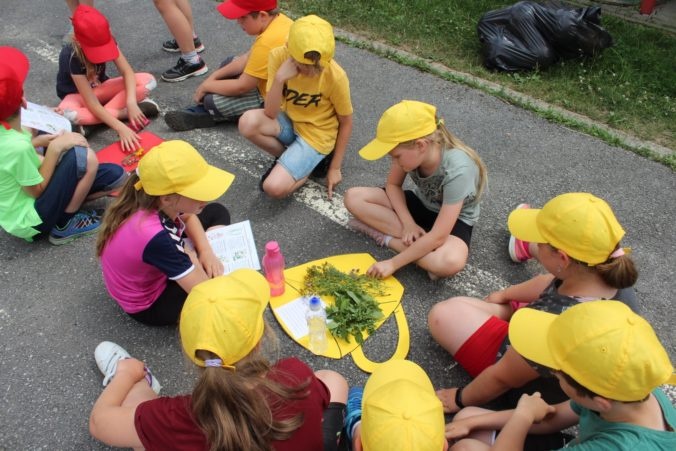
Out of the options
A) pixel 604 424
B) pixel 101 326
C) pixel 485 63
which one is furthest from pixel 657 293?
pixel 101 326

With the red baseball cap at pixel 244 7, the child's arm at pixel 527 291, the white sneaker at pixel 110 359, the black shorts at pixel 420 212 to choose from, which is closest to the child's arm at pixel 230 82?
the red baseball cap at pixel 244 7

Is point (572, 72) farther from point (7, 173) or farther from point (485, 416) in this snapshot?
point (7, 173)

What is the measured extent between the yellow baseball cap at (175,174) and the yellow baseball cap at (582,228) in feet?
4.85

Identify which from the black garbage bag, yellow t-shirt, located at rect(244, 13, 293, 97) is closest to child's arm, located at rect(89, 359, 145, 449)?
yellow t-shirt, located at rect(244, 13, 293, 97)

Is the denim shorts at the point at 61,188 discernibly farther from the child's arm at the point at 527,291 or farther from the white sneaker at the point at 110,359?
the child's arm at the point at 527,291

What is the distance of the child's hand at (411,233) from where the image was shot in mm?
2885

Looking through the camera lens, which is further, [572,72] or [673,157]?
[572,72]

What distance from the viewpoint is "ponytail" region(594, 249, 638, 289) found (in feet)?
6.23

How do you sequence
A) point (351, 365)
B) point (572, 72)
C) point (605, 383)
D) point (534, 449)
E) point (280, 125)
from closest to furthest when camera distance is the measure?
point (605, 383) < point (534, 449) < point (351, 365) < point (280, 125) < point (572, 72)

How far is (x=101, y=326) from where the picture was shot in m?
2.66

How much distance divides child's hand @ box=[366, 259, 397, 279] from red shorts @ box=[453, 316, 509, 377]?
0.63m

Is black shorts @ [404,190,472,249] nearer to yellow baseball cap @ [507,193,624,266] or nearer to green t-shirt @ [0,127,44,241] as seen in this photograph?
yellow baseball cap @ [507,193,624,266]

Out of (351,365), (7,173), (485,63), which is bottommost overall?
(351,365)

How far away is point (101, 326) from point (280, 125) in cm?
175
